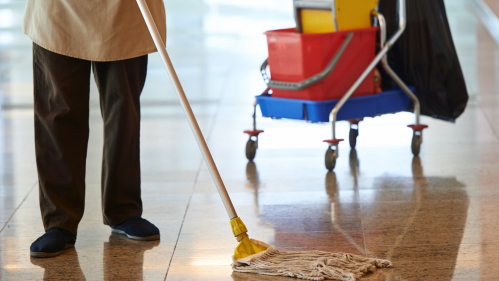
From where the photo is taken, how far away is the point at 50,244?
80.7 inches

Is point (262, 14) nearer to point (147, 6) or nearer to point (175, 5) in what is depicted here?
point (175, 5)

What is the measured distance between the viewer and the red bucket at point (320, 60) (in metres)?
2.98

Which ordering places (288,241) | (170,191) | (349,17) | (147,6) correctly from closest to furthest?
(147,6)
(288,241)
(170,191)
(349,17)

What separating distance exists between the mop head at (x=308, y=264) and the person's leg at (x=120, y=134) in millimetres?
518

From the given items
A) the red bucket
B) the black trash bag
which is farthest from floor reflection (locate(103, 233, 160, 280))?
the black trash bag

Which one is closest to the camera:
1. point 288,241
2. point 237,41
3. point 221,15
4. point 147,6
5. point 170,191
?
point 147,6

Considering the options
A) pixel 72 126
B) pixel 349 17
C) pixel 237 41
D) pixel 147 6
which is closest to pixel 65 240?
pixel 72 126

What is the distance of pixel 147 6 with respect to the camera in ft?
6.60

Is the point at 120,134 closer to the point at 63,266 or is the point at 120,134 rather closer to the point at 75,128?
the point at 75,128

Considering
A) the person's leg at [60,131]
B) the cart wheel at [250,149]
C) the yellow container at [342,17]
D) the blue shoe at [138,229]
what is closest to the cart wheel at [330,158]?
the cart wheel at [250,149]

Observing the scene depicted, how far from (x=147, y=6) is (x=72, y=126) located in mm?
467

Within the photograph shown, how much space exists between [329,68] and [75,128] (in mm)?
1301

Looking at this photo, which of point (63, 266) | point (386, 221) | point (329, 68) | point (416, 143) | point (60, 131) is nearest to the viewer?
point (63, 266)

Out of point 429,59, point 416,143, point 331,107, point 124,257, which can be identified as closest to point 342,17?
point 331,107
